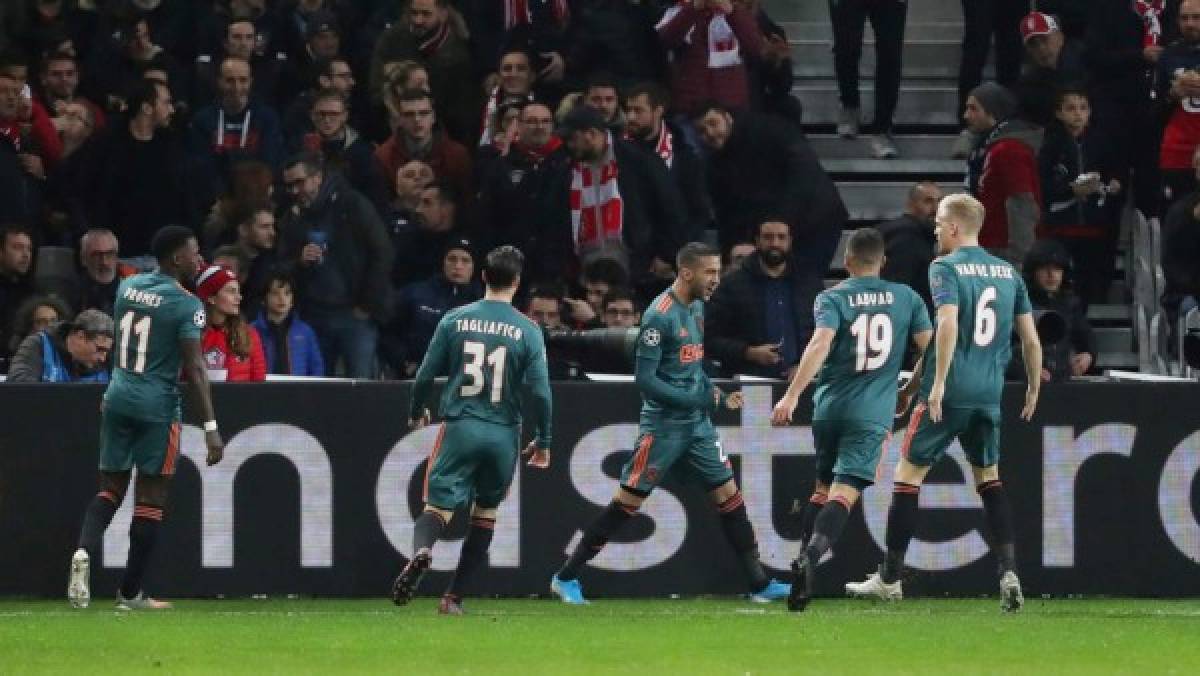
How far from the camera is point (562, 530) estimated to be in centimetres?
1631

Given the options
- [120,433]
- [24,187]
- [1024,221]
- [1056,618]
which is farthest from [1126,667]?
[24,187]

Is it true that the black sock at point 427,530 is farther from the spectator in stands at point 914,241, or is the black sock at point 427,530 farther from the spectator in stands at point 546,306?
the spectator in stands at point 914,241

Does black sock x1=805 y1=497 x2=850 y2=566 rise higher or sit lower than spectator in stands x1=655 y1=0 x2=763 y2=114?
lower

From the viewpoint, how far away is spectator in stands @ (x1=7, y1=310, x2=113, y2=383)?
16.7 metres

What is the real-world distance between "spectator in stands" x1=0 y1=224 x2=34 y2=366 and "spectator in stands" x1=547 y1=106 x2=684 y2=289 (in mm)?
3442

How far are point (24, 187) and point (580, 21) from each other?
436 cm

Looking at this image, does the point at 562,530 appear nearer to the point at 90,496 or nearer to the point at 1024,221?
the point at 90,496

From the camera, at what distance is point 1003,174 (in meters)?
19.5

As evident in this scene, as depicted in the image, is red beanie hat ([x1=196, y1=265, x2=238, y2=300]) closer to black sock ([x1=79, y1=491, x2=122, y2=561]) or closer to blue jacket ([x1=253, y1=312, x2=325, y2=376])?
blue jacket ([x1=253, y1=312, x2=325, y2=376])

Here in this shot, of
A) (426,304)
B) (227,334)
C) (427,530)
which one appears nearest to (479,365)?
(427,530)

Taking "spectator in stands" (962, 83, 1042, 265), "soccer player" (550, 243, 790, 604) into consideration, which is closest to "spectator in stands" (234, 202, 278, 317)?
"soccer player" (550, 243, 790, 604)

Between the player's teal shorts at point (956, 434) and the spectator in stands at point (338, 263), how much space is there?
4.87 metres

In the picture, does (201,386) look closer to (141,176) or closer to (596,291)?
(596,291)

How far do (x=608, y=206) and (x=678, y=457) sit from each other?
4.24 metres
